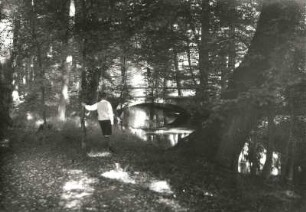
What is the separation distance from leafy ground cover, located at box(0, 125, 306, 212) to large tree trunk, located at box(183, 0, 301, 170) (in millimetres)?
747

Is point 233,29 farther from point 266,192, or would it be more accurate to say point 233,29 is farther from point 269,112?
point 266,192

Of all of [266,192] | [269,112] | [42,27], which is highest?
[42,27]

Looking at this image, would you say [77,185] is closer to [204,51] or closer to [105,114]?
[105,114]

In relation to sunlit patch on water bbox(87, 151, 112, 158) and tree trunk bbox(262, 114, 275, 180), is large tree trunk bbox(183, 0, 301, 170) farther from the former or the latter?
sunlit patch on water bbox(87, 151, 112, 158)

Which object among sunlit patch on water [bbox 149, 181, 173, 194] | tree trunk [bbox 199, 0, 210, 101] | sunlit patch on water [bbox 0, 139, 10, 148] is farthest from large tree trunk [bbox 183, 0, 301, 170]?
sunlit patch on water [bbox 0, 139, 10, 148]

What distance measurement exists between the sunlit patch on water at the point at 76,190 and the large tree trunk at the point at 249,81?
174 inches

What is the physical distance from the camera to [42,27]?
1585cm

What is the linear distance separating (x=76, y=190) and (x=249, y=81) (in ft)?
20.8

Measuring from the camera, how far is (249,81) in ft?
39.7

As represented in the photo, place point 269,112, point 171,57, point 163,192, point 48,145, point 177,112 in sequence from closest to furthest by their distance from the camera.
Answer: point 163,192
point 269,112
point 48,145
point 171,57
point 177,112

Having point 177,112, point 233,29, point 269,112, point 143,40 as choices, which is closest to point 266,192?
point 269,112

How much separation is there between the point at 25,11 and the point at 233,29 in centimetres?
910

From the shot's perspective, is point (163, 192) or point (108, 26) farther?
point (108, 26)

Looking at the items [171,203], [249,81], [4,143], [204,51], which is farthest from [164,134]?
[171,203]
